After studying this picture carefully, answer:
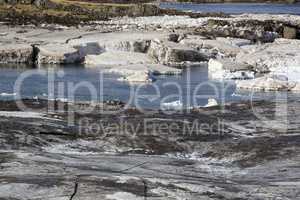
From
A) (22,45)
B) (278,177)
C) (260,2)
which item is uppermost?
(260,2)

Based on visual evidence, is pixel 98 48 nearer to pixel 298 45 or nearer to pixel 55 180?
pixel 298 45

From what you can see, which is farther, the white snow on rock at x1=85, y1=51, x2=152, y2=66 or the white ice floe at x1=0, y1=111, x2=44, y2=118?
the white snow on rock at x1=85, y1=51, x2=152, y2=66

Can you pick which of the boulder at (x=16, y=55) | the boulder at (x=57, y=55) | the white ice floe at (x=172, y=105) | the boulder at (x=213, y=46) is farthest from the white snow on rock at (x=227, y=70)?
the boulder at (x=16, y=55)

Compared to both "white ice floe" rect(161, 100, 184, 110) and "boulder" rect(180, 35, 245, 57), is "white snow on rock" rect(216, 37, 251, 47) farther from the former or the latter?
"white ice floe" rect(161, 100, 184, 110)

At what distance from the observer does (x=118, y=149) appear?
1353 cm

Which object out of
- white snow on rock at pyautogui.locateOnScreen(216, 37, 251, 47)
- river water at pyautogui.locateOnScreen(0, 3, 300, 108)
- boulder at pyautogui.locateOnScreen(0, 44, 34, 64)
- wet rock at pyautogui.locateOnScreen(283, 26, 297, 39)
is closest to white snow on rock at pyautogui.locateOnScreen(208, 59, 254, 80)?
river water at pyautogui.locateOnScreen(0, 3, 300, 108)

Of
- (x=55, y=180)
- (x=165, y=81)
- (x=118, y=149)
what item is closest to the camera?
(x=55, y=180)

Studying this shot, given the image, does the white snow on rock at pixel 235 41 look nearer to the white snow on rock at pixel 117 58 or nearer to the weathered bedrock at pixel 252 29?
the weathered bedrock at pixel 252 29

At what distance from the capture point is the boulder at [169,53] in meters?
34.3

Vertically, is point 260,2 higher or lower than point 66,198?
higher

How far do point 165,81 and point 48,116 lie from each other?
39.8ft

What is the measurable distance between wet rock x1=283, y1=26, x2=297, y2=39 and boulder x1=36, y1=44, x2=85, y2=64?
743 inches

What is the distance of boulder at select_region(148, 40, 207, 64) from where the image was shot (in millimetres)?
34312

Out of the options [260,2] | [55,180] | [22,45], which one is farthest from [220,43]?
[260,2]
